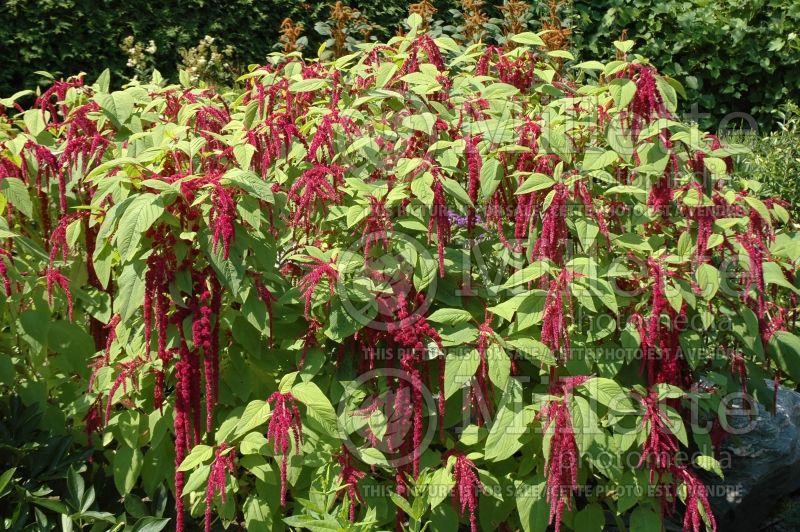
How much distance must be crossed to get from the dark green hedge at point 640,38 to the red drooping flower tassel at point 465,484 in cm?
713

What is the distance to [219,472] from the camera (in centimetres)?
234

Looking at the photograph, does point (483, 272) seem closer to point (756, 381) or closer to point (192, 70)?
point (756, 381)

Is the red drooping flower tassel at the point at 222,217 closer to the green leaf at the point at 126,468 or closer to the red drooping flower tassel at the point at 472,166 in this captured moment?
the red drooping flower tassel at the point at 472,166

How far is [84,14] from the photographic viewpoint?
9.51m

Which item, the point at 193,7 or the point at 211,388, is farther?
the point at 193,7

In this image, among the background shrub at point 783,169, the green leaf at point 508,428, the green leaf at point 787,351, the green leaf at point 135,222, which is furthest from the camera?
the background shrub at point 783,169

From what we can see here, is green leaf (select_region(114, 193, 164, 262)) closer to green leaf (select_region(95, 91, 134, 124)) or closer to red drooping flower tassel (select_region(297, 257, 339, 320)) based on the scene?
red drooping flower tassel (select_region(297, 257, 339, 320))

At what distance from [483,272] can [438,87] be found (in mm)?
586

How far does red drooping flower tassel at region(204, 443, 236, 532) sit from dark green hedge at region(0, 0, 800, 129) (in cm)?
709

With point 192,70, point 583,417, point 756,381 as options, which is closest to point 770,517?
point 756,381

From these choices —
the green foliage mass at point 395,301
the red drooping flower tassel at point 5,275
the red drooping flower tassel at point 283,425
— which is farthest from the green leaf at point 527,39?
the red drooping flower tassel at point 5,275

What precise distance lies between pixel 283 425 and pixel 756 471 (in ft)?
7.40

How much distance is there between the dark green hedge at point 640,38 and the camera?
8.78 meters

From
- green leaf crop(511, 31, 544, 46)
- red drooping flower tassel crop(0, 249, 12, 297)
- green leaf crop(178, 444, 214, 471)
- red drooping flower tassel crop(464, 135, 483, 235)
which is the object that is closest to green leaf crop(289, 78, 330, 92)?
red drooping flower tassel crop(464, 135, 483, 235)
